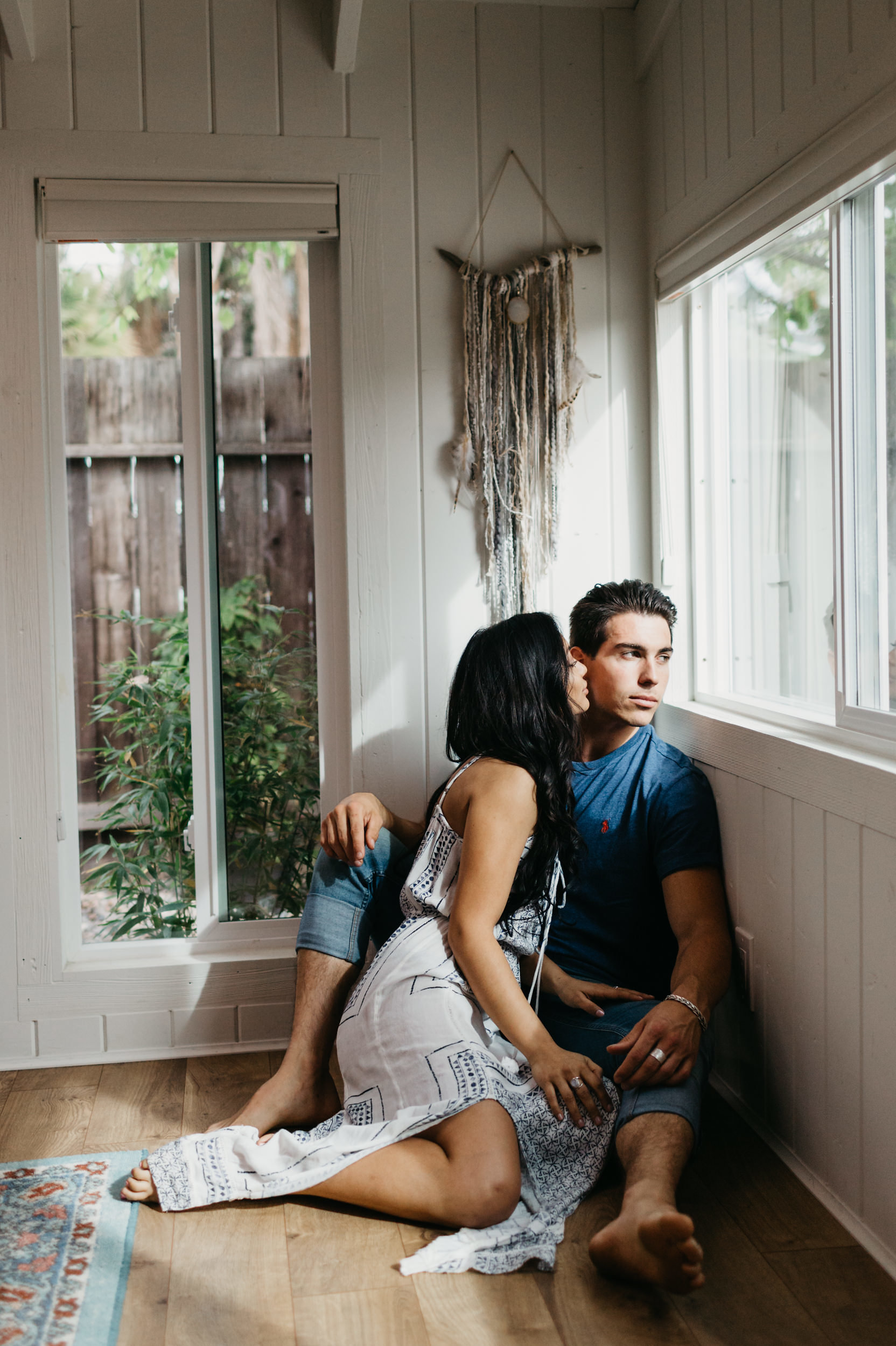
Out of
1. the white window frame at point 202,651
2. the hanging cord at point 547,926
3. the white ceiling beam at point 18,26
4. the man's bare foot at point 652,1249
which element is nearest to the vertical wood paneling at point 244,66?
the white window frame at point 202,651

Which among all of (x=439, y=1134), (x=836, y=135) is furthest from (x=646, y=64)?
(x=439, y=1134)

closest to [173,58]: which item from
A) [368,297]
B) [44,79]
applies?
[44,79]

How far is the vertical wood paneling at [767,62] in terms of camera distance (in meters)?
1.92

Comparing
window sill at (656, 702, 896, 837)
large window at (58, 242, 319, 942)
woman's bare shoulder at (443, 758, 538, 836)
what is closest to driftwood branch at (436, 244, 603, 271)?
large window at (58, 242, 319, 942)

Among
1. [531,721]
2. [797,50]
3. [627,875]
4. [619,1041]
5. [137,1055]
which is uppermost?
[797,50]

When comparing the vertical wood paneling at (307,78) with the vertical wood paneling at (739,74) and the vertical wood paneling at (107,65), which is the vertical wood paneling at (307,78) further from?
the vertical wood paneling at (739,74)

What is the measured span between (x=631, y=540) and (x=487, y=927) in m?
1.15

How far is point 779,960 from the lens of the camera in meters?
2.01

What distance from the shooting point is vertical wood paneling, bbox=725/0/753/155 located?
6.70 feet

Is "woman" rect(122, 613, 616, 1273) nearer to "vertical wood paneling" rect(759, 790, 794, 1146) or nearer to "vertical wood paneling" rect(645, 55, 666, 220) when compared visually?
"vertical wood paneling" rect(759, 790, 794, 1146)

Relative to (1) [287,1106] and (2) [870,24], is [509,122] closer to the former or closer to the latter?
(2) [870,24]

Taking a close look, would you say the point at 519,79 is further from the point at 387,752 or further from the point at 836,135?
the point at 387,752

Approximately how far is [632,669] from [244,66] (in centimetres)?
163

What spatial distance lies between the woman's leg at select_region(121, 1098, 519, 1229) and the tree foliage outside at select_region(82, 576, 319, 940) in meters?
1.04
